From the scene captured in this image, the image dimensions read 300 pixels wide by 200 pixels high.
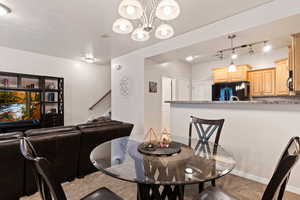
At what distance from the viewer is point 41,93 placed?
4.65 meters

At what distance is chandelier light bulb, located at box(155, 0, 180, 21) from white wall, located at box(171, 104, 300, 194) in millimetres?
1873

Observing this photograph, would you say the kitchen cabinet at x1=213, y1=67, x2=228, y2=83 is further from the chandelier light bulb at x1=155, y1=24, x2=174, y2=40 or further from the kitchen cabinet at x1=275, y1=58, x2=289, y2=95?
the chandelier light bulb at x1=155, y1=24, x2=174, y2=40

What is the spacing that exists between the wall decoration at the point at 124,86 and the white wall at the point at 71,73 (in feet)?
6.26

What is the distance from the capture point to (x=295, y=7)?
202 cm

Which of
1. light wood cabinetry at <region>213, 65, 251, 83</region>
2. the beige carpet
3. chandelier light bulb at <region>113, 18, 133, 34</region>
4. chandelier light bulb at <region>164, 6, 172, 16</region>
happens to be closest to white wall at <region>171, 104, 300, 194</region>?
the beige carpet

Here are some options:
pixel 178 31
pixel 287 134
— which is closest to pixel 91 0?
pixel 178 31

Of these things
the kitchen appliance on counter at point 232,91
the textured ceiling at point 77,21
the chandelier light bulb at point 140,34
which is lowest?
the kitchen appliance on counter at point 232,91

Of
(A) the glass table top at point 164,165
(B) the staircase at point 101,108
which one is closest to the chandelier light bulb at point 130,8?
(A) the glass table top at point 164,165

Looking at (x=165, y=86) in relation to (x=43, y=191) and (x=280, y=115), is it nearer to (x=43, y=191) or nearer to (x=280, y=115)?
(x=280, y=115)

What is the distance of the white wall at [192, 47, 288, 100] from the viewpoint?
4723 millimetres

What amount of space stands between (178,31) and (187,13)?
59 centimetres

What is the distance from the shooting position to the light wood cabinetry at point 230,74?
196 inches

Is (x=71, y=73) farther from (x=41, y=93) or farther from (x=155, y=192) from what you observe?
(x=155, y=192)

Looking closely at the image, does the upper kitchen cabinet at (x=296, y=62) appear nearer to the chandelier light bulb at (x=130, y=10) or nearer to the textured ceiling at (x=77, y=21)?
the textured ceiling at (x=77, y=21)
